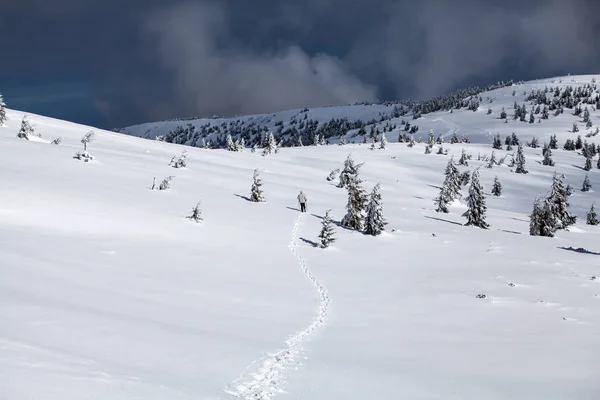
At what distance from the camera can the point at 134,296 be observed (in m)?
12.6

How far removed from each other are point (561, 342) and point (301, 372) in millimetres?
7600

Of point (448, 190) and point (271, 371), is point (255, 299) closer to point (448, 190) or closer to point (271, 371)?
point (271, 371)

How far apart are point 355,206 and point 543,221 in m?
15.1

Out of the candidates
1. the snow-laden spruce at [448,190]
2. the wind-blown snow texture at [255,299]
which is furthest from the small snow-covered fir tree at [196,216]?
the snow-laden spruce at [448,190]

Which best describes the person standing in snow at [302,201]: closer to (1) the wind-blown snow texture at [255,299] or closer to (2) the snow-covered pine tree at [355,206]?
(1) the wind-blown snow texture at [255,299]

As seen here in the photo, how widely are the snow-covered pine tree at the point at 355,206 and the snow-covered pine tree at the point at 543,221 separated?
13805 millimetres

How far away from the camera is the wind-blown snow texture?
8.49 meters

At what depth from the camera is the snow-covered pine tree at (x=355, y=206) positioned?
30.5 metres

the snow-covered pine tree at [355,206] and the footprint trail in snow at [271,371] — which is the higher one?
the snow-covered pine tree at [355,206]

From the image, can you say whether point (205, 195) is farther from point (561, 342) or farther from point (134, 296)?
point (561, 342)

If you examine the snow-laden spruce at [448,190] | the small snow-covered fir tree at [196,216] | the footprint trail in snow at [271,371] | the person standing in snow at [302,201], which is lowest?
the footprint trail in snow at [271,371]

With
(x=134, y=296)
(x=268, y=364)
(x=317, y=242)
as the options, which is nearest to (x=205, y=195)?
(x=317, y=242)

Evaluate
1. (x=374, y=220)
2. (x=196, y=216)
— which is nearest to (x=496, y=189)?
(x=374, y=220)

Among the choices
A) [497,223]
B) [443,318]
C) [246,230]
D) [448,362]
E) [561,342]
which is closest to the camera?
[448,362]
